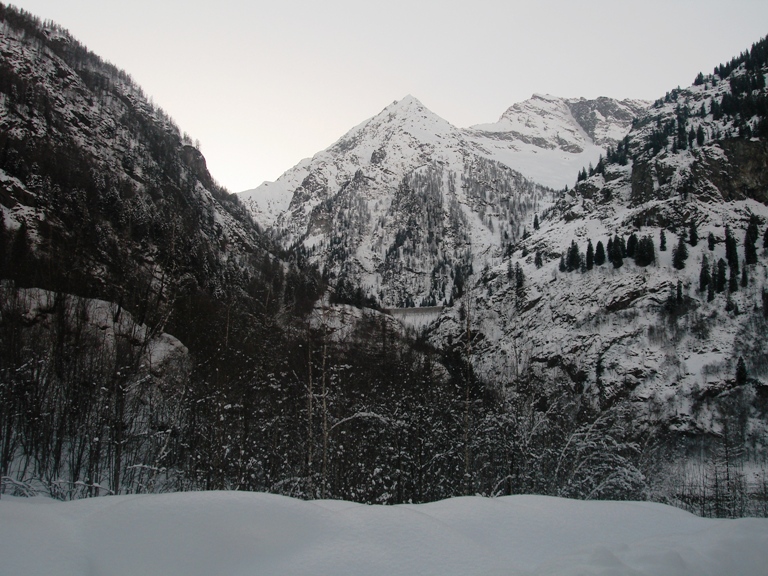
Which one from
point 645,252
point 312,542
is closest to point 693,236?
point 645,252

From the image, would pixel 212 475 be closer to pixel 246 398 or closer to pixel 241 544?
pixel 246 398

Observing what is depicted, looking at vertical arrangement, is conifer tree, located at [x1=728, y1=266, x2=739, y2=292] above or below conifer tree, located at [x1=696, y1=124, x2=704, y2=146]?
below

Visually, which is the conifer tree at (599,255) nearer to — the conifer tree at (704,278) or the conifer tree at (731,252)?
the conifer tree at (704,278)

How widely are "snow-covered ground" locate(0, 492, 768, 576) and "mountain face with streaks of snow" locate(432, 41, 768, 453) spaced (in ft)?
137

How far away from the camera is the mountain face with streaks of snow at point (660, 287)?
186ft

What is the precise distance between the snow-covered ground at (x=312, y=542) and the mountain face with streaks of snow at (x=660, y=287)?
41859mm

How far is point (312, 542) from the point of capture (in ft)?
10.8

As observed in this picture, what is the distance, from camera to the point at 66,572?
8.43 ft

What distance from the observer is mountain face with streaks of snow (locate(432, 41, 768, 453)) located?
56.7 meters

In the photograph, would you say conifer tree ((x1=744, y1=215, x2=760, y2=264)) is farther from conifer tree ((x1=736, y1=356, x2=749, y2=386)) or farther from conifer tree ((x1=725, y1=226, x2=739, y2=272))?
conifer tree ((x1=736, y1=356, x2=749, y2=386))

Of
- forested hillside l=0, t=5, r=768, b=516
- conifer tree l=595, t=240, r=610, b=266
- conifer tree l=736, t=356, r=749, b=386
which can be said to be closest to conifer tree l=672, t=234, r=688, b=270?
forested hillside l=0, t=5, r=768, b=516

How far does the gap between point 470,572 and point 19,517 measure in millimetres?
2926

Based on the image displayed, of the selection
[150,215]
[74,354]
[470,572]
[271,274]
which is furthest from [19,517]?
[271,274]

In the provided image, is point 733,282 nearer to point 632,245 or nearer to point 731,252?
point 731,252
